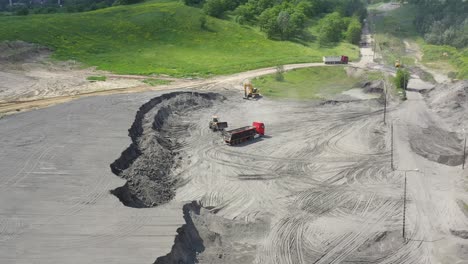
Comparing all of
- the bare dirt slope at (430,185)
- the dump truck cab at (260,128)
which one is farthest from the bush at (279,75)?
the dump truck cab at (260,128)

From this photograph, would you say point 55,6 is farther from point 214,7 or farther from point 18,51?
point 18,51

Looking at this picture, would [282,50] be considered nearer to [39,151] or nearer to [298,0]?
[298,0]

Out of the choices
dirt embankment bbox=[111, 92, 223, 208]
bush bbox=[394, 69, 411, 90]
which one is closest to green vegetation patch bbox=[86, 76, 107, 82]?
dirt embankment bbox=[111, 92, 223, 208]

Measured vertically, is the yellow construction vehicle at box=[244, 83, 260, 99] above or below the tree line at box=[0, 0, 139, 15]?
below

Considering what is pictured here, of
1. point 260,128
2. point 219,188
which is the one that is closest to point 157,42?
point 260,128

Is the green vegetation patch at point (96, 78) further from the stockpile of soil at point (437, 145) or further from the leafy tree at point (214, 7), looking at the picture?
the leafy tree at point (214, 7)

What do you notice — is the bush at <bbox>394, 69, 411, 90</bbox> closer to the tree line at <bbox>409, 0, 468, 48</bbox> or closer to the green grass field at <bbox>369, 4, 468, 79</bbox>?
the green grass field at <bbox>369, 4, 468, 79</bbox>
